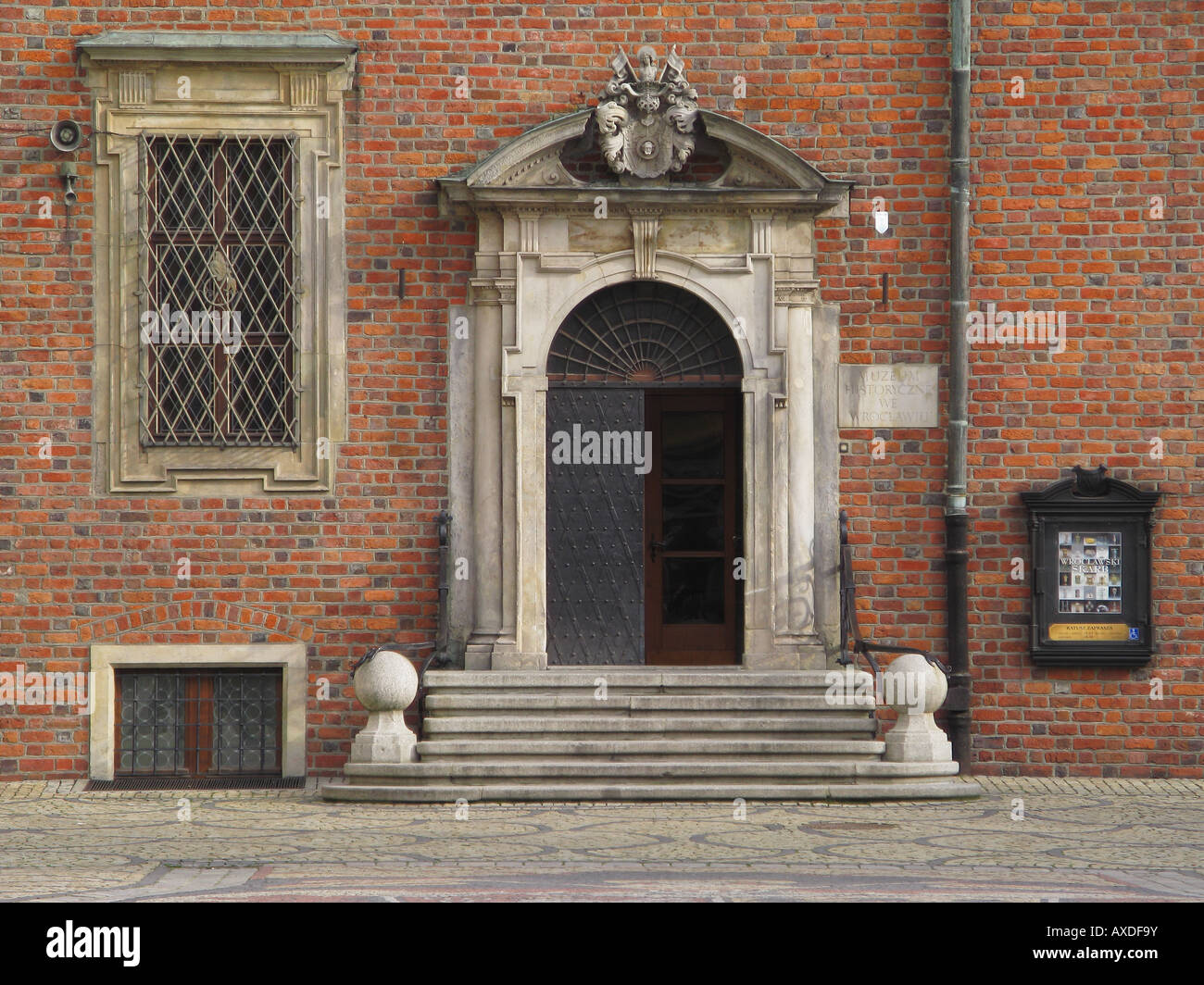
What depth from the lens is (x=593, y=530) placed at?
44.7 feet

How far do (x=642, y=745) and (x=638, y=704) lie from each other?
0.47m

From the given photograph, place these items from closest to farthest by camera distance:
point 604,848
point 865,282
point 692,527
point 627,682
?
point 604,848 → point 627,682 → point 865,282 → point 692,527

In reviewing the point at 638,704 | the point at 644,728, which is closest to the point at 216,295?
the point at 638,704

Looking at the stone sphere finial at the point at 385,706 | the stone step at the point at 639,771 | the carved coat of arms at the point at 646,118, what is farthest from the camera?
the carved coat of arms at the point at 646,118

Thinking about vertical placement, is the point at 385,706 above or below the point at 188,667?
below

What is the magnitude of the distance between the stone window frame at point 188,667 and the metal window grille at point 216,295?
1.61 metres

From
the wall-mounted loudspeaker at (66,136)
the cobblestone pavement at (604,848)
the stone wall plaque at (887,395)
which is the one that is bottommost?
the cobblestone pavement at (604,848)

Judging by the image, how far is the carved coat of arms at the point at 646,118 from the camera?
1322 centimetres

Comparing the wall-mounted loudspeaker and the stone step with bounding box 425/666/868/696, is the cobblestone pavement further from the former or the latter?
the wall-mounted loudspeaker

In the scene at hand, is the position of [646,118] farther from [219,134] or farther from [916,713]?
[916,713]

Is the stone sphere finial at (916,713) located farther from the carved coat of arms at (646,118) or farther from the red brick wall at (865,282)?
the carved coat of arms at (646,118)

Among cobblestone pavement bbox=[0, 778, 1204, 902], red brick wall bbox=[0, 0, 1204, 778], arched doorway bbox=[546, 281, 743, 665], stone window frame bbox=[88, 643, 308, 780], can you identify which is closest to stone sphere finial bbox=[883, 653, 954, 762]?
cobblestone pavement bbox=[0, 778, 1204, 902]

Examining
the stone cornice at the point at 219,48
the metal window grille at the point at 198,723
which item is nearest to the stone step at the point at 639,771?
the metal window grille at the point at 198,723

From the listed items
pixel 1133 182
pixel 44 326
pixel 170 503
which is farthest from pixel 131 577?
pixel 1133 182
